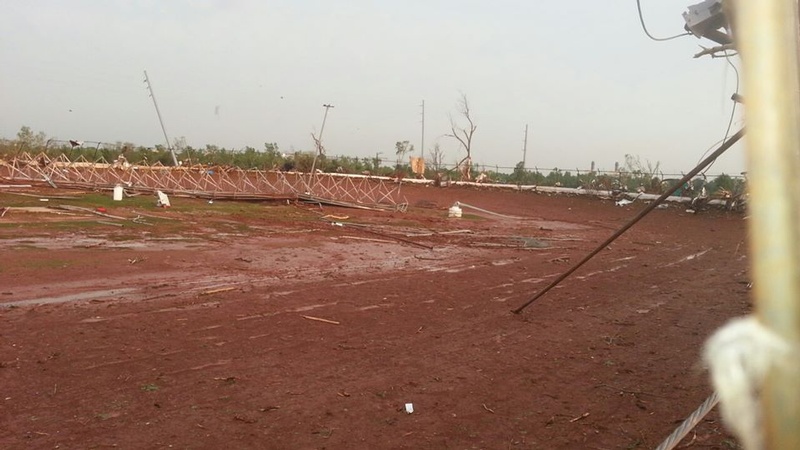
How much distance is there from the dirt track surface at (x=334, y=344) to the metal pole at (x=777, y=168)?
265 cm

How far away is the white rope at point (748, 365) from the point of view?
1396 millimetres

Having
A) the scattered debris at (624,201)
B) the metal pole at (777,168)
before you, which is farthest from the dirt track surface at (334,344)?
the scattered debris at (624,201)

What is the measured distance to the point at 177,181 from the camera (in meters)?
26.7

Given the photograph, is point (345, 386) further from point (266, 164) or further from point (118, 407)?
point (266, 164)

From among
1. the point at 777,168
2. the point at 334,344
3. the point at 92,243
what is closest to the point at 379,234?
the point at 92,243

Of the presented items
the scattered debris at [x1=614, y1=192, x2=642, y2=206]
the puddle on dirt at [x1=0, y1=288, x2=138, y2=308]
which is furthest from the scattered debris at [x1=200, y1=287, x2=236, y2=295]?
the scattered debris at [x1=614, y1=192, x2=642, y2=206]

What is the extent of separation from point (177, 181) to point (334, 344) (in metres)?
22.8

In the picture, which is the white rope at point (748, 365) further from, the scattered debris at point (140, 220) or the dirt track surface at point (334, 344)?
the scattered debris at point (140, 220)

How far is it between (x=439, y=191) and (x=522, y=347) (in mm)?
27440

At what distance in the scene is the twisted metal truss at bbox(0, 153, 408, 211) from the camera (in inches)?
890

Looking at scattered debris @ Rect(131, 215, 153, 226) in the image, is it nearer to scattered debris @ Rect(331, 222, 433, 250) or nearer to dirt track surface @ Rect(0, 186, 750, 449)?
dirt track surface @ Rect(0, 186, 750, 449)

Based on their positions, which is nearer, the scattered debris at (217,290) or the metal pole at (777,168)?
the metal pole at (777,168)

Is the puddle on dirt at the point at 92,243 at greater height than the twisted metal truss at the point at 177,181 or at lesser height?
lesser

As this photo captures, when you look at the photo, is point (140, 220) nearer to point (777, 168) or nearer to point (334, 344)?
point (334, 344)
